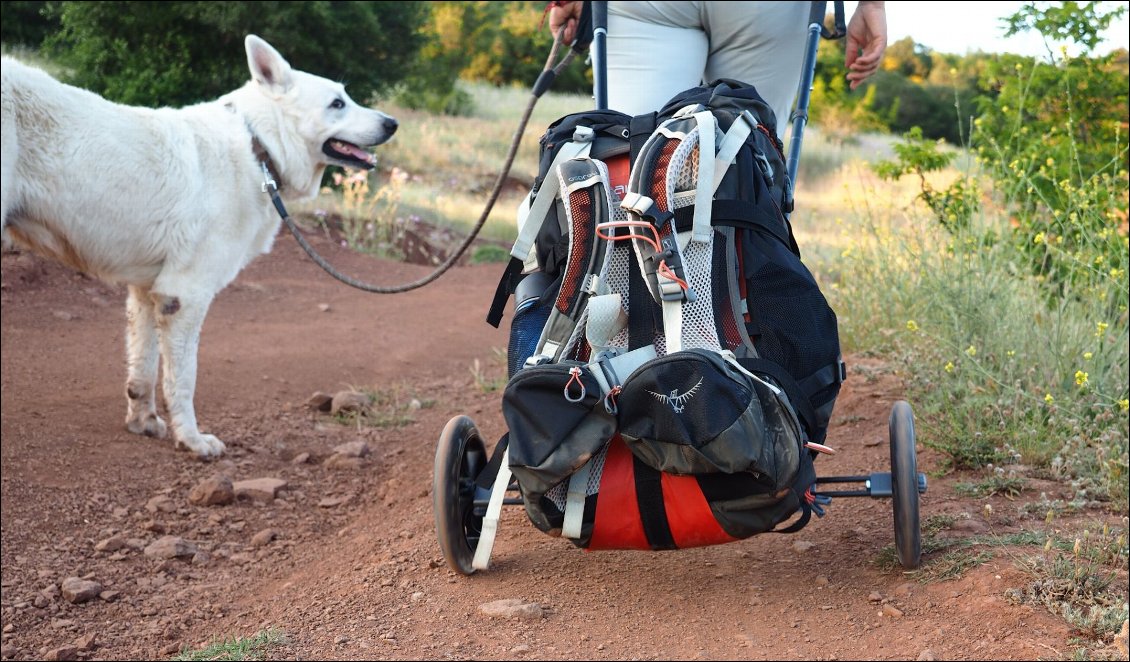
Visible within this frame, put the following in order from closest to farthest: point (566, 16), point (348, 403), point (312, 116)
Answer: point (566, 16) → point (312, 116) → point (348, 403)

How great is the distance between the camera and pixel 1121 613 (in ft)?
9.32

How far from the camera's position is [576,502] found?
9.53 feet

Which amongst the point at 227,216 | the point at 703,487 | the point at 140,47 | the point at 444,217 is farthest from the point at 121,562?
the point at 140,47

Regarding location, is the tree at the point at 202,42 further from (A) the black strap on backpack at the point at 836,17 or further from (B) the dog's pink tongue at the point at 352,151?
(A) the black strap on backpack at the point at 836,17

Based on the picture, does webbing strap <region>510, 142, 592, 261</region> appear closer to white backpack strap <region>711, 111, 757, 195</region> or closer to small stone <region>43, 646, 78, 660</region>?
white backpack strap <region>711, 111, 757, 195</region>

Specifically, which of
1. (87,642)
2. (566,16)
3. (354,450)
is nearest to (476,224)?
(566,16)

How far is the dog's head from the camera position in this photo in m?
5.67

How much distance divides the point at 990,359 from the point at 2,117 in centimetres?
445

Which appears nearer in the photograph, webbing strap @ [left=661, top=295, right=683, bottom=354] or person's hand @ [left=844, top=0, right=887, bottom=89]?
webbing strap @ [left=661, top=295, right=683, bottom=354]

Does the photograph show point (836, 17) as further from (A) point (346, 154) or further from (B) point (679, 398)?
(A) point (346, 154)

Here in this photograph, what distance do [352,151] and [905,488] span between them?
3.90 meters

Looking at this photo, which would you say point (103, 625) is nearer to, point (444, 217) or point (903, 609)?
point (903, 609)

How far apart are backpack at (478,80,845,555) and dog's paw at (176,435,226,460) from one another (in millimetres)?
2534

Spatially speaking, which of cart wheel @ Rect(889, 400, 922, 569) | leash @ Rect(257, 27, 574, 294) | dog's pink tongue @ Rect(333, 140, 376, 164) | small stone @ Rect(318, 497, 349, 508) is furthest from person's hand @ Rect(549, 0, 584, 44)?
small stone @ Rect(318, 497, 349, 508)
